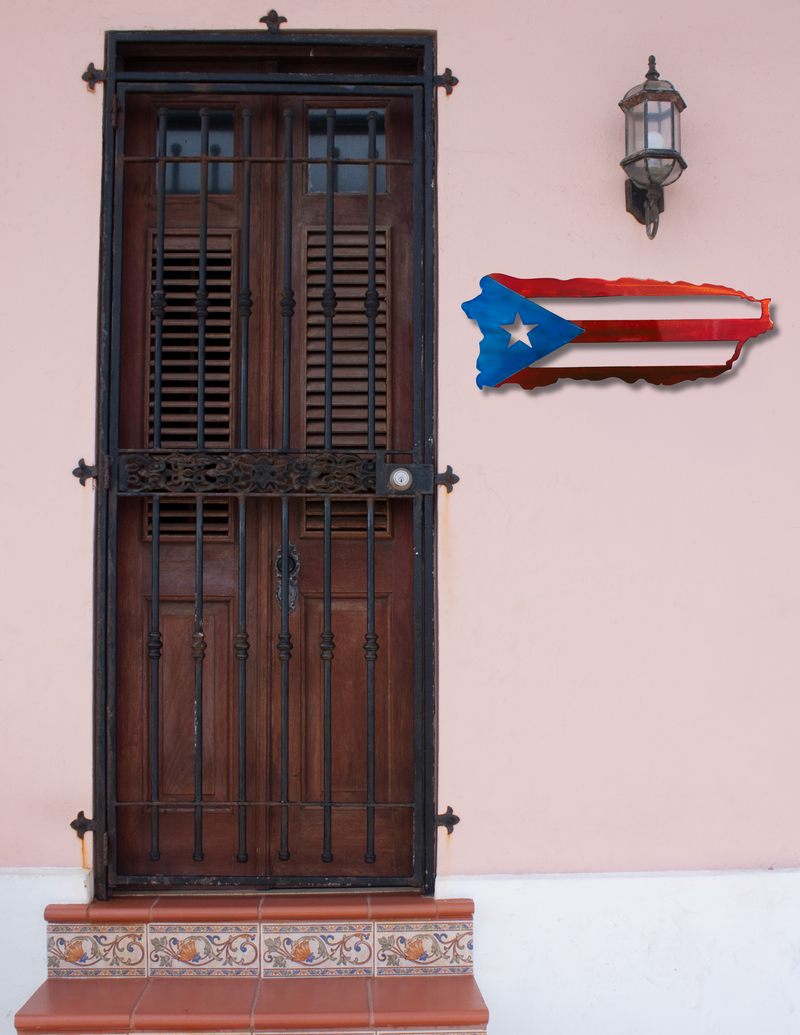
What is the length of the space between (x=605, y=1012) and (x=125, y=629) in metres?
1.98

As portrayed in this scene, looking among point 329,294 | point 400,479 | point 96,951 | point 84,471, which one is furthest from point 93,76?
point 96,951

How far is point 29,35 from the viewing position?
247cm

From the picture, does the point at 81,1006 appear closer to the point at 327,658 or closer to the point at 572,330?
the point at 327,658

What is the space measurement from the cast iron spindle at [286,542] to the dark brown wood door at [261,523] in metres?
0.02

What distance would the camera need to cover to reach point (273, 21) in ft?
8.12

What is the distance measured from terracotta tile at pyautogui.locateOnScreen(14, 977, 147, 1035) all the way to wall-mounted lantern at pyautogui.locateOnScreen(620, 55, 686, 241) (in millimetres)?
2936

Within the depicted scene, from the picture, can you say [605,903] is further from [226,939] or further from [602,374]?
[602,374]

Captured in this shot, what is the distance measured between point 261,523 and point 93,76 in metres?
1.57

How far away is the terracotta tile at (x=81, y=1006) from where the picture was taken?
2.11 metres

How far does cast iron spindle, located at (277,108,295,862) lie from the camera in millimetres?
2426

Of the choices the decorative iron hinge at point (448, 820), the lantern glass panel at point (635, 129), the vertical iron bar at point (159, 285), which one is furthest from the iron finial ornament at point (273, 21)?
the decorative iron hinge at point (448, 820)

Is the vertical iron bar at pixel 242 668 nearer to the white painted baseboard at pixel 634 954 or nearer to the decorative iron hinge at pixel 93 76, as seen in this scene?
the white painted baseboard at pixel 634 954

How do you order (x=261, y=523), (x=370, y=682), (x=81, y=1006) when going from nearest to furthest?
(x=81, y=1006) < (x=370, y=682) < (x=261, y=523)

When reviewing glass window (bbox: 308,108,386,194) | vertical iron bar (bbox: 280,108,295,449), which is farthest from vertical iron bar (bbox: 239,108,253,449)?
glass window (bbox: 308,108,386,194)
